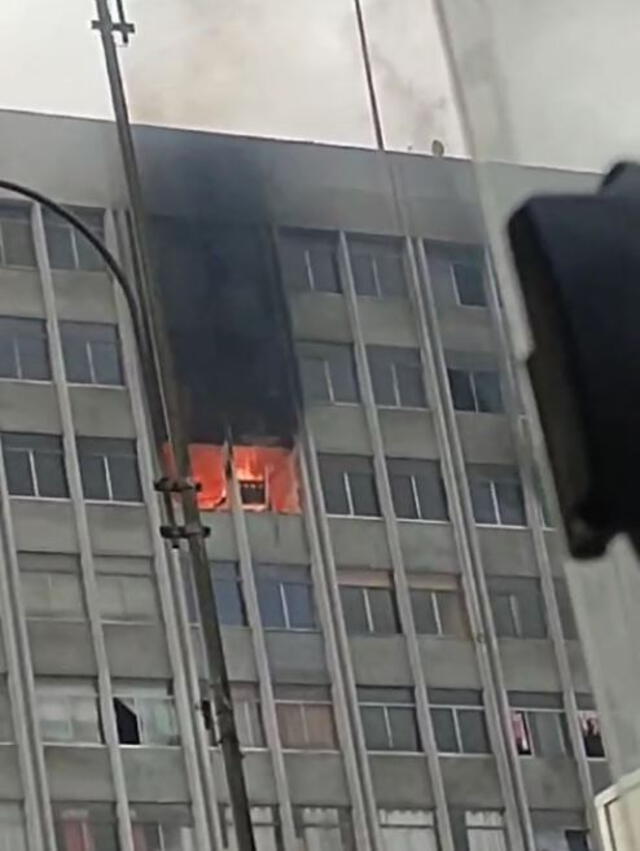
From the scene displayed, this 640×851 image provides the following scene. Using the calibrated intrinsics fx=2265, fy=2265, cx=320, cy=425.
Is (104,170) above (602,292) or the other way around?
above

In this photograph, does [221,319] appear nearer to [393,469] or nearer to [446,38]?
[393,469]

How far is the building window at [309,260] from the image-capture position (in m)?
18.0

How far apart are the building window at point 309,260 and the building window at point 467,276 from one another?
0.96 metres

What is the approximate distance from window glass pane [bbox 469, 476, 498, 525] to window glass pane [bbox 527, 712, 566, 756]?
5.44 feet

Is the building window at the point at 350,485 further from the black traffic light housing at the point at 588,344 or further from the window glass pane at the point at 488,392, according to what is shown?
the black traffic light housing at the point at 588,344

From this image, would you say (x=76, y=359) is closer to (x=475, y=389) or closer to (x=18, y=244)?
(x=18, y=244)

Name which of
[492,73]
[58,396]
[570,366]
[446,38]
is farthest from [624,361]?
[58,396]

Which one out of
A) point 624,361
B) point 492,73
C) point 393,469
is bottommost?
point 624,361

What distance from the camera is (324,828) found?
16.5m

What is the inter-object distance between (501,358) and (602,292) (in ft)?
55.9

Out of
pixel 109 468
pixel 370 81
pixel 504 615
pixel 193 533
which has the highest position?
pixel 370 81

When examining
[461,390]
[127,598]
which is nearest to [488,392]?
[461,390]

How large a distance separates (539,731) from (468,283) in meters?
3.64

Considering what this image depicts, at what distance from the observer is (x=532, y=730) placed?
1748 cm
